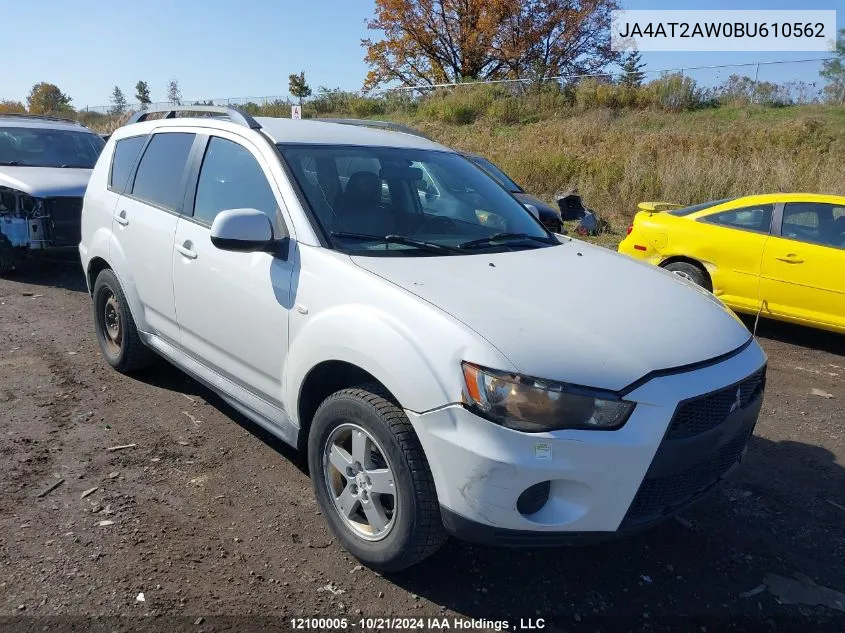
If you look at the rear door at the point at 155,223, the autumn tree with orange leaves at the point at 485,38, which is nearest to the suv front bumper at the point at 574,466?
the rear door at the point at 155,223

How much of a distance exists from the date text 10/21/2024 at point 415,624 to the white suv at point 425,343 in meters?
0.21

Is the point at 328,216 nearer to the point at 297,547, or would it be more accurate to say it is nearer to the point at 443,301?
the point at 443,301

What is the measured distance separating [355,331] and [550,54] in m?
42.9

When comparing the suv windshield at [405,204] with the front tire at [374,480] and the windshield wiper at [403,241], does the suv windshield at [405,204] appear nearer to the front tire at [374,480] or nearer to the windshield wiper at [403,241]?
the windshield wiper at [403,241]

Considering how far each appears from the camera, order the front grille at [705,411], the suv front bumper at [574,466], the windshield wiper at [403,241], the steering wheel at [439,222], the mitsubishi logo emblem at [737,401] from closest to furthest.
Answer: the suv front bumper at [574,466] → the front grille at [705,411] → the mitsubishi logo emblem at [737,401] → the windshield wiper at [403,241] → the steering wheel at [439,222]

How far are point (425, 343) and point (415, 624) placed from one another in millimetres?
1092

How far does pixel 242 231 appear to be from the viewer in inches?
119

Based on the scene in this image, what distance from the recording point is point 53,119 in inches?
400

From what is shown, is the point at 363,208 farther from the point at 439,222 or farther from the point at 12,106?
the point at 12,106

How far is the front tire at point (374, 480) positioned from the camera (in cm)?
253

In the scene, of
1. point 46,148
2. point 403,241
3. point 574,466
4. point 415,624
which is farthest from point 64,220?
point 574,466

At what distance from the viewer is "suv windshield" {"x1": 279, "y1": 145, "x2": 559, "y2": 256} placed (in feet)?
10.7

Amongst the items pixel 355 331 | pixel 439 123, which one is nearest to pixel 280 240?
pixel 355 331

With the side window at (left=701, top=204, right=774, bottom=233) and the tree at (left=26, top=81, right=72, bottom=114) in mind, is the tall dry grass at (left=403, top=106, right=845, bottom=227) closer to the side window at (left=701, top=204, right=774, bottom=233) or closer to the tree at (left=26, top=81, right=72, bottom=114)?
the side window at (left=701, top=204, right=774, bottom=233)
